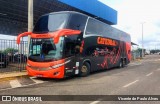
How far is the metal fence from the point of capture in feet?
54.4

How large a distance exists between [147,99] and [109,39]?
40.1 feet

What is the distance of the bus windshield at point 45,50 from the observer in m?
13.7

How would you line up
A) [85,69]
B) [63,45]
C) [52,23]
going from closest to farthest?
[63,45], [52,23], [85,69]

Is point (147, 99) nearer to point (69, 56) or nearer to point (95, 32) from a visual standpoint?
point (69, 56)

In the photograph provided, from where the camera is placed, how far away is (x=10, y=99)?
9.09m

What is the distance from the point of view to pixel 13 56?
17375mm

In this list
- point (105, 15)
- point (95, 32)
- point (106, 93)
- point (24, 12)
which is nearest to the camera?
point (106, 93)

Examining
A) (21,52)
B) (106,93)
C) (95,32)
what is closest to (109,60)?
(95,32)

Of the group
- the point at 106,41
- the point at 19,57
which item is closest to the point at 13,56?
the point at 19,57

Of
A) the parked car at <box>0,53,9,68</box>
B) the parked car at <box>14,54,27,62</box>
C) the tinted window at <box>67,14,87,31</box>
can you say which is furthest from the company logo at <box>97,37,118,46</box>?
the parked car at <box>0,53,9,68</box>

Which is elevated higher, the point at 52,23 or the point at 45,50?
the point at 52,23

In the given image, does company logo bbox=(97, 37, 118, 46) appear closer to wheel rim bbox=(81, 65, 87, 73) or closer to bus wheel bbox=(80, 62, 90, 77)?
bus wheel bbox=(80, 62, 90, 77)

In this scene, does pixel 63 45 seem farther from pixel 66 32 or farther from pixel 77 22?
pixel 77 22

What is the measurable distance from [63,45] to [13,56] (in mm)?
5058
